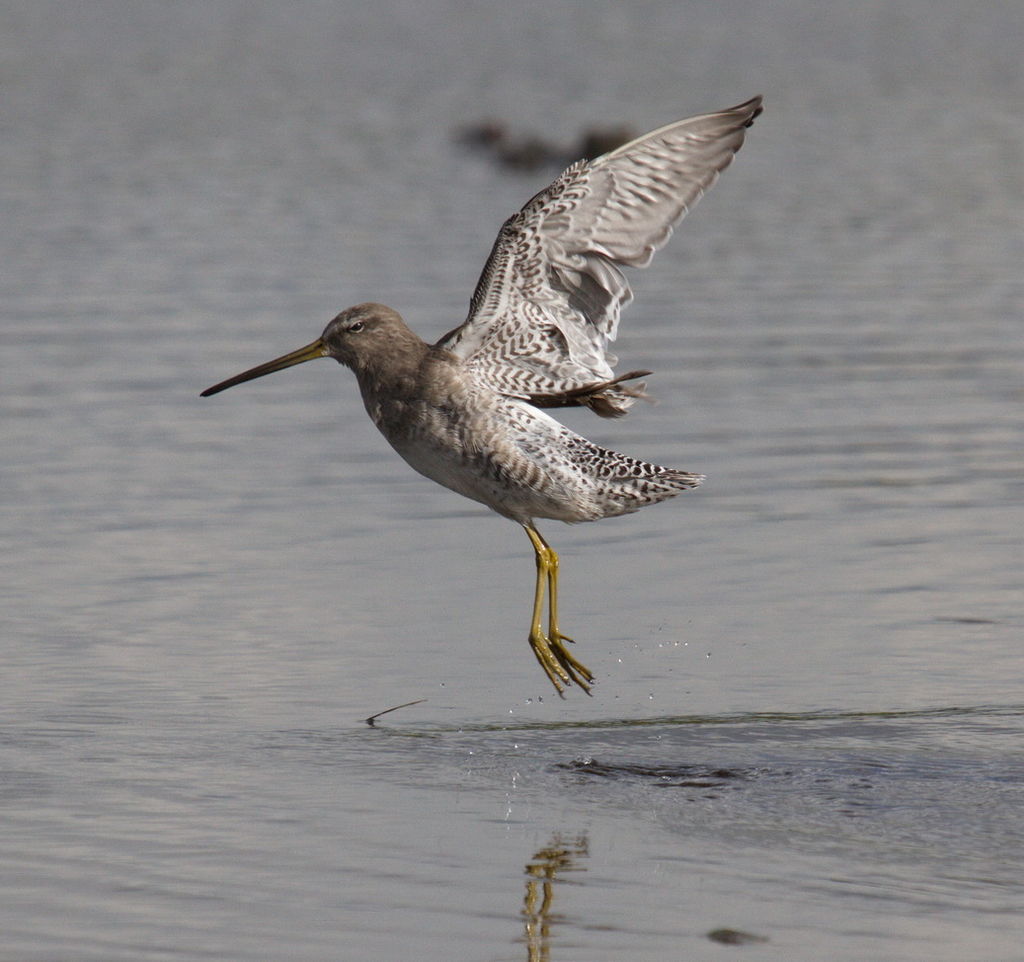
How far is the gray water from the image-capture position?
5.53 meters

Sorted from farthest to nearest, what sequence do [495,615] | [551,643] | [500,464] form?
1. [495,615]
2. [551,643]
3. [500,464]

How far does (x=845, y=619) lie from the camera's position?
8383mm

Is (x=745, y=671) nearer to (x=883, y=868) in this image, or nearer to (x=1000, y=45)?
(x=883, y=868)

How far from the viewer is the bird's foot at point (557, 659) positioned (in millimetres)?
7250

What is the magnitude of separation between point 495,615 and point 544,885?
2.91 meters

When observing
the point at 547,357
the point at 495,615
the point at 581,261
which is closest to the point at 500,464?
the point at 547,357

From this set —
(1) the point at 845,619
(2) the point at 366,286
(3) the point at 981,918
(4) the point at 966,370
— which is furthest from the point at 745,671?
(2) the point at 366,286

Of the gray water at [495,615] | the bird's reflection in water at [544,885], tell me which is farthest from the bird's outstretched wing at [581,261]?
the bird's reflection in water at [544,885]

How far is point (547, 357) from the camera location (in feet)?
24.6

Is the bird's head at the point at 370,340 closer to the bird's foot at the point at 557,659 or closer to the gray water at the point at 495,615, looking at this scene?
the bird's foot at the point at 557,659

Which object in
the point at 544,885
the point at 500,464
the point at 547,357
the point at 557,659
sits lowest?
the point at 544,885

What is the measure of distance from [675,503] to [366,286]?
591 cm

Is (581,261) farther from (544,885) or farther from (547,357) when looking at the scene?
(544,885)

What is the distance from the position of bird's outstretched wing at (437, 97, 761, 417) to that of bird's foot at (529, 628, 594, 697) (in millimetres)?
856
